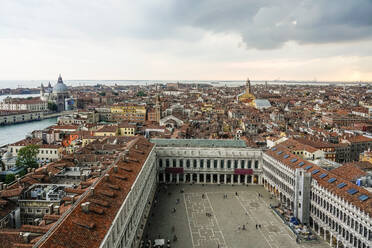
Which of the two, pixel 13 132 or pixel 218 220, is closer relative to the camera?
pixel 218 220

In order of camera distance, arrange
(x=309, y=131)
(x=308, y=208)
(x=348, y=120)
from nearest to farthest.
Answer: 1. (x=308, y=208)
2. (x=309, y=131)
3. (x=348, y=120)

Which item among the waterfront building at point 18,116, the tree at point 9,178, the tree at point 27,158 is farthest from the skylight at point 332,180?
the waterfront building at point 18,116

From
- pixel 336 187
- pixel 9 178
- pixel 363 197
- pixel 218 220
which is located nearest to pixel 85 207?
pixel 218 220

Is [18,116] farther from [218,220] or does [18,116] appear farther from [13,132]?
[218,220]

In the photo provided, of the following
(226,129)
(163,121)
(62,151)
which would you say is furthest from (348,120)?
(62,151)

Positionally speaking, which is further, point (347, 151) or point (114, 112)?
point (114, 112)

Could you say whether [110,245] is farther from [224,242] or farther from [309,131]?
[309,131]

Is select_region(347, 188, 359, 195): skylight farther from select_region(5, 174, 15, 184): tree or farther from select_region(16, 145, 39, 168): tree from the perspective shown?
select_region(16, 145, 39, 168): tree

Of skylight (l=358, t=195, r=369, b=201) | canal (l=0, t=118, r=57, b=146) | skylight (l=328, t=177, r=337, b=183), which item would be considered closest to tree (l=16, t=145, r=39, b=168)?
canal (l=0, t=118, r=57, b=146)

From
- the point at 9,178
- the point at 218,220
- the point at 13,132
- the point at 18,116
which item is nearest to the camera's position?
the point at 218,220

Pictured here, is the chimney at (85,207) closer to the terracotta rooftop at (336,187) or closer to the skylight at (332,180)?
the terracotta rooftop at (336,187)
